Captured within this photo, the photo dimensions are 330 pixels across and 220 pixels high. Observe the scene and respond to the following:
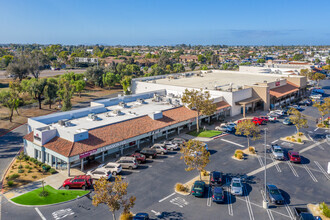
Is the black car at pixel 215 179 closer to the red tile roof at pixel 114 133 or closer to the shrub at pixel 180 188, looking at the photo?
the shrub at pixel 180 188

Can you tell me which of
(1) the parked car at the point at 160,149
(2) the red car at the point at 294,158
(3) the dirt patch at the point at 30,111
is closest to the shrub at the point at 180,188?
(1) the parked car at the point at 160,149

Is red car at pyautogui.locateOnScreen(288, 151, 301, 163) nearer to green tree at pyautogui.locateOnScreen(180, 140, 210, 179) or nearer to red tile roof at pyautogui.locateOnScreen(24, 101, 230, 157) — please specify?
green tree at pyautogui.locateOnScreen(180, 140, 210, 179)

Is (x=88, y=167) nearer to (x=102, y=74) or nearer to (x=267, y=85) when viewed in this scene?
(x=267, y=85)

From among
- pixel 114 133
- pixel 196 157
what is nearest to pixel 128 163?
pixel 114 133

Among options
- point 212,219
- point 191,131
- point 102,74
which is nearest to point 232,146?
point 191,131

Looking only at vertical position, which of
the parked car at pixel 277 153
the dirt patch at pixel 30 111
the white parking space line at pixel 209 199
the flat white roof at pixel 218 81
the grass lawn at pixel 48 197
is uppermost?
the flat white roof at pixel 218 81

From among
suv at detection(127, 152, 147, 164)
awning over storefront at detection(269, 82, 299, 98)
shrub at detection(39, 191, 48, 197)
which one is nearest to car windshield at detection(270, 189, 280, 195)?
suv at detection(127, 152, 147, 164)
